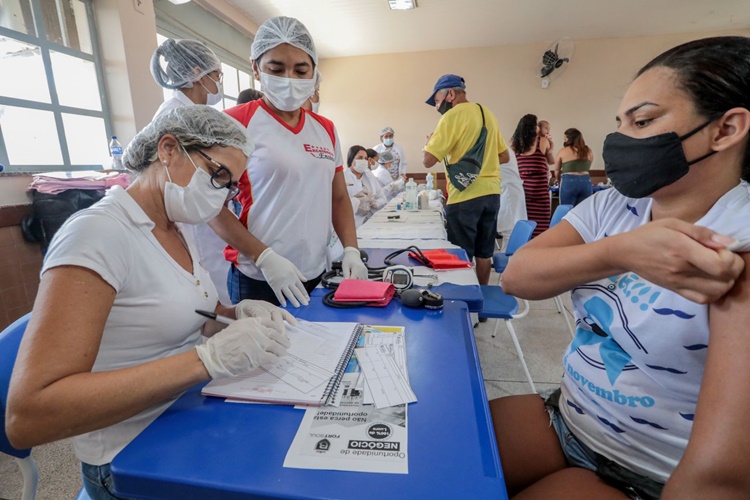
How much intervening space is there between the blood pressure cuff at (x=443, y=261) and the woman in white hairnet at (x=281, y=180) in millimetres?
302

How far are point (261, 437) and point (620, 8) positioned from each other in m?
7.00

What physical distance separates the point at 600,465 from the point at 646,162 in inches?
23.0

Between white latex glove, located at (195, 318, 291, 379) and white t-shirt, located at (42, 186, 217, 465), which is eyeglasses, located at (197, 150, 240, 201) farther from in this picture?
white latex glove, located at (195, 318, 291, 379)

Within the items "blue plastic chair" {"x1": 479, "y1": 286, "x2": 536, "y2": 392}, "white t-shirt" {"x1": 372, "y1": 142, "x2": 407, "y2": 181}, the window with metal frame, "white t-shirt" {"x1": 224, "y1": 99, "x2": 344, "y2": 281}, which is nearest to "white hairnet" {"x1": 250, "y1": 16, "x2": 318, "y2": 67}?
"white t-shirt" {"x1": 224, "y1": 99, "x2": 344, "y2": 281}

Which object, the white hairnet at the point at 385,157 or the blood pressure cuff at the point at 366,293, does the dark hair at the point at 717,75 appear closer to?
the blood pressure cuff at the point at 366,293

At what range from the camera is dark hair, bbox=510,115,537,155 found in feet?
12.3

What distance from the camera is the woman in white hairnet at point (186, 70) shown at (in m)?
1.79

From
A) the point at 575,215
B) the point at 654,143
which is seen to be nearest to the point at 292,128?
the point at 575,215

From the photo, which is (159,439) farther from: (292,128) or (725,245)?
(292,128)

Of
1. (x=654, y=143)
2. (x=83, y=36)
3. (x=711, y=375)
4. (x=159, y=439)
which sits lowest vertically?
(x=159, y=439)

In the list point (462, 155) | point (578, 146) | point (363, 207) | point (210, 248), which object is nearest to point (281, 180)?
point (210, 248)

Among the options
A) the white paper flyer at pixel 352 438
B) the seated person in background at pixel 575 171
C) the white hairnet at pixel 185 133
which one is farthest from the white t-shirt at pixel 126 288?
the seated person in background at pixel 575 171

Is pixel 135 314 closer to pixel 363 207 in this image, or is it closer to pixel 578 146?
pixel 363 207

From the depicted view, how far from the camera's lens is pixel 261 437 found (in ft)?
1.80
